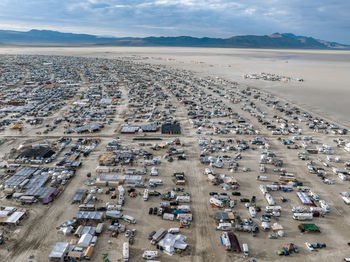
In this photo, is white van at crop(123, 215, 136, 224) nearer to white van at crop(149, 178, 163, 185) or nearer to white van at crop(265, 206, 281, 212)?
white van at crop(149, 178, 163, 185)

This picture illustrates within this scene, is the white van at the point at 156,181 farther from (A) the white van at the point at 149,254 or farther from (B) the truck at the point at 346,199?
(B) the truck at the point at 346,199

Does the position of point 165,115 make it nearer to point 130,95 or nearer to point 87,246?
point 130,95

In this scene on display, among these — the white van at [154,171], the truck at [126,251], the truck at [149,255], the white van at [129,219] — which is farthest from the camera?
the white van at [154,171]

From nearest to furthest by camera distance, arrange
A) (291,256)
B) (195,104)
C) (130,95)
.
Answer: (291,256) < (195,104) < (130,95)

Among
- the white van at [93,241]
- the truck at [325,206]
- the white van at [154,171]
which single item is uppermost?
the white van at [154,171]

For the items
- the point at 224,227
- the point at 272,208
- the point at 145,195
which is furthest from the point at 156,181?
the point at 272,208

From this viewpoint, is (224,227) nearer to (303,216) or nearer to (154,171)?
(303,216)

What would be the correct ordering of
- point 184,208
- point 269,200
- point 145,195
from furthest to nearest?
point 145,195, point 269,200, point 184,208

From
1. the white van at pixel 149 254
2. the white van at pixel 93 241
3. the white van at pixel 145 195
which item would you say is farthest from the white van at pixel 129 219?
the white van at pixel 149 254

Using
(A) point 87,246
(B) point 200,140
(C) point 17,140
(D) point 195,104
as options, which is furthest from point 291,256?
(D) point 195,104
